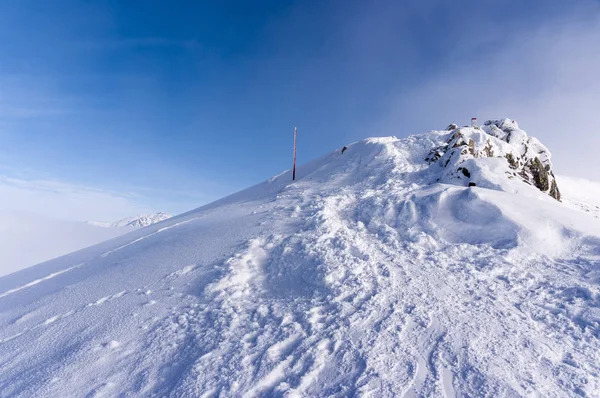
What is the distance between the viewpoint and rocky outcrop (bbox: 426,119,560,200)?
11.7m

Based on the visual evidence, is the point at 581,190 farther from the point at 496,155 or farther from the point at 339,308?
the point at 339,308

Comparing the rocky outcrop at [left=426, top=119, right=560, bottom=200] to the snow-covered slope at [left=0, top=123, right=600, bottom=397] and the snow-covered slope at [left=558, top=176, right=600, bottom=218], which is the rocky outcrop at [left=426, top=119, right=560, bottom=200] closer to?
the snow-covered slope at [left=0, top=123, right=600, bottom=397]

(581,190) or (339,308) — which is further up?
(339,308)

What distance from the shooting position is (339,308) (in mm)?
5762

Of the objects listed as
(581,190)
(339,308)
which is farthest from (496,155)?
(339,308)

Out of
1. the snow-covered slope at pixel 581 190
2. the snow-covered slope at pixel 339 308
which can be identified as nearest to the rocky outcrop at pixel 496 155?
the snow-covered slope at pixel 339 308

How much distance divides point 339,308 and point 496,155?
44.5 ft

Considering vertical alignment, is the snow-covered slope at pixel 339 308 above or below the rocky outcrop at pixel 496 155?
below

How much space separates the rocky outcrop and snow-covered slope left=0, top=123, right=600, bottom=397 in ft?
3.18

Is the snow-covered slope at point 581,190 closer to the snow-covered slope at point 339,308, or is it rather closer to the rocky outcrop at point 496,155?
the rocky outcrop at point 496,155

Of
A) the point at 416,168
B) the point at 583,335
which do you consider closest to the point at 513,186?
the point at 416,168

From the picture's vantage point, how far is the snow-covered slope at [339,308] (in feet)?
14.3

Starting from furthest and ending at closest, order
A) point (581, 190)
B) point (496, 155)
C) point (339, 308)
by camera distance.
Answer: point (581, 190), point (496, 155), point (339, 308)

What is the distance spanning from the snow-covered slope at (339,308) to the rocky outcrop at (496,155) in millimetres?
968
